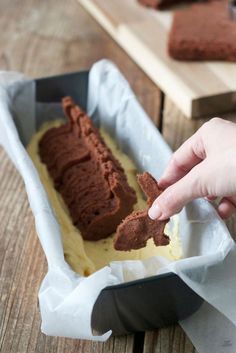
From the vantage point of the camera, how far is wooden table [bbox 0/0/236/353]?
1.05m

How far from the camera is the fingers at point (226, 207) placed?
1157 millimetres

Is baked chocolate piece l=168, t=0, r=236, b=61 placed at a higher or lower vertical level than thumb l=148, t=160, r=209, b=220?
lower

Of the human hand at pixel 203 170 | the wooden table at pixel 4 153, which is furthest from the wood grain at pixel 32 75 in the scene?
the human hand at pixel 203 170

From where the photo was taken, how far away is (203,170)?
0.97 m

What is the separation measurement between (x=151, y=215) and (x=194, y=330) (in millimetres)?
184

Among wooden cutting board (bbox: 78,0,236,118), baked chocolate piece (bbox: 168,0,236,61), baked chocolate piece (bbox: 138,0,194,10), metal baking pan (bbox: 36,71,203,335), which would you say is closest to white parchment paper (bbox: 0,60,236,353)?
metal baking pan (bbox: 36,71,203,335)

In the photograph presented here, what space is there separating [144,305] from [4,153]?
2.03 feet

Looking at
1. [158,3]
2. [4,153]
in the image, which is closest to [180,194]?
[4,153]

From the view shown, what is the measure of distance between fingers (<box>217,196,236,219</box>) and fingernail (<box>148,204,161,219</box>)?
0.49 feet

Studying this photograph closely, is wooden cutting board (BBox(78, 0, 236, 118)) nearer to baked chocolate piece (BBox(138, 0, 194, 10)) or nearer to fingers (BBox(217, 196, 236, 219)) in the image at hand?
baked chocolate piece (BBox(138, 0, 194, 10))

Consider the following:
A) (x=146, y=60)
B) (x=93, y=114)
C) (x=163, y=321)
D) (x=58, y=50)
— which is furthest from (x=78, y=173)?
(x=58, y=50)

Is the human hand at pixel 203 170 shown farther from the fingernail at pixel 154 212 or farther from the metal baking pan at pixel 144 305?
the metal baking pan at pixel 144 305

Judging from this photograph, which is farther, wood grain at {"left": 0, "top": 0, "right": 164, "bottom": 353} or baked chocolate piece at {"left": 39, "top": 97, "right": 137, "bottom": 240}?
baked chocolate piece at {"left": 39, "top": 97, "right": 137, "bottom": 240}

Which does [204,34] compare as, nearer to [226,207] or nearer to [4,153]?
[4,153]
